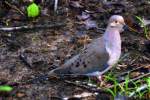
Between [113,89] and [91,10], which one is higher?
[91,10]

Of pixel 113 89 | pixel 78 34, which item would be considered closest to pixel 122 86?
pixel 113 89

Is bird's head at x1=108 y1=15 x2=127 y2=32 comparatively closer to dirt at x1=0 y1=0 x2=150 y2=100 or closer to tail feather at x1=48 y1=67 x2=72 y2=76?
dirt at x1=0 y1=0 x2=150 y2=100

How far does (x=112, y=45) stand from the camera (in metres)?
4.97

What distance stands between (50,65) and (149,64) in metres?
1.11

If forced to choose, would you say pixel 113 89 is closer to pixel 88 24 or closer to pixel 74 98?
pixel 74 98

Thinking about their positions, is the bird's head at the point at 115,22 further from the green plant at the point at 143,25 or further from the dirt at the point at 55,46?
the green plant at the point at 143,25

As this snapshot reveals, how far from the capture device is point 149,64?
5.32 meters

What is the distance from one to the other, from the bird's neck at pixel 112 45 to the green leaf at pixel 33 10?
1410 millimetres

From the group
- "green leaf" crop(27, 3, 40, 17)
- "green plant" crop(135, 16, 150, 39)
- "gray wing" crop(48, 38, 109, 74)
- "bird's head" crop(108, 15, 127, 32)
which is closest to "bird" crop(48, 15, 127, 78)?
"gray wing" crop(48, 38, 109, 74)

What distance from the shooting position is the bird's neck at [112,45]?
16.1 feet

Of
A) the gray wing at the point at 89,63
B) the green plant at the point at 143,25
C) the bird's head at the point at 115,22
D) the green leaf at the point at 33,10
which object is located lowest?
the gray wing at the point at 89,63

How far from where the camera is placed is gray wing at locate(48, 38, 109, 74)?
193 inches

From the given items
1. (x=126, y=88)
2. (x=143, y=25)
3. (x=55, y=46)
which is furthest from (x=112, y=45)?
(x=143, y=25)

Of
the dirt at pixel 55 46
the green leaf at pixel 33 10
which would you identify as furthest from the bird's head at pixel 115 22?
the green leaf at pixel 33 10
